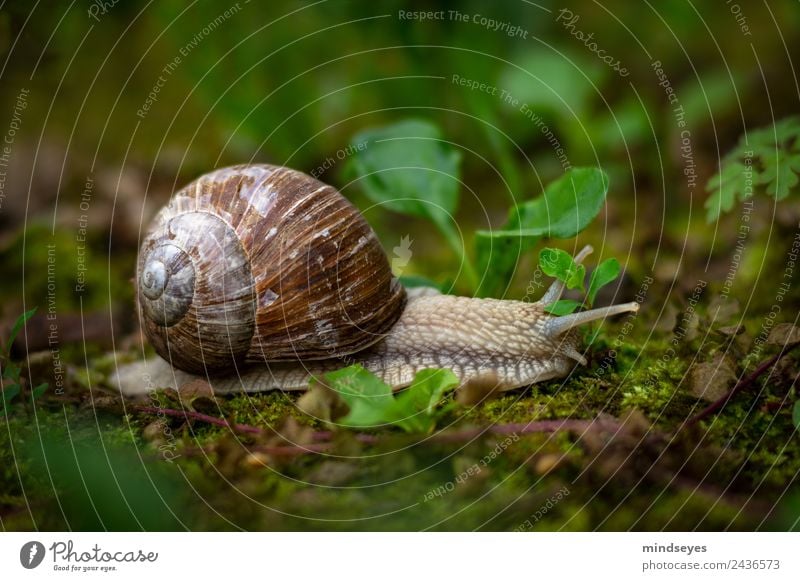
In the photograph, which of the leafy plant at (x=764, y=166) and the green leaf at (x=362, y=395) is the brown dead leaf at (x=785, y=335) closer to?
the leafy plant at (x=764, y=166)

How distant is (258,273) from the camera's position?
1517 mm

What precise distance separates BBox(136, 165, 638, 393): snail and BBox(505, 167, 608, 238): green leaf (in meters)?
0.14

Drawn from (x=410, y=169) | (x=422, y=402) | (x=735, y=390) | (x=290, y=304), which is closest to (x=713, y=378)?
(x=735, y=390)

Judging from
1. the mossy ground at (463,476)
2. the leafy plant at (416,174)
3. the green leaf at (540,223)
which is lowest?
the mossy ground at (463,476)

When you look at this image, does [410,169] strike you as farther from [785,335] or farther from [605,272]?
[785,335]

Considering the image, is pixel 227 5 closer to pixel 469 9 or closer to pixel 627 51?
pixel 469 9

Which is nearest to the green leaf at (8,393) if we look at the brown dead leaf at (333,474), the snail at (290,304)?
the snail at (290,304)

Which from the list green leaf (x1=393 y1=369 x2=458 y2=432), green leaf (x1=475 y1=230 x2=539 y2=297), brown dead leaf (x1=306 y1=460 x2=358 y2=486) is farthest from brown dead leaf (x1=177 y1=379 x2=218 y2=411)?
green leaf (x1=475 y1=230 x2=539 y2=297)

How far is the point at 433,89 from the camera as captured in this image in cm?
251

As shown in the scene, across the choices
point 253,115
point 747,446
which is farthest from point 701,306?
point 253,115

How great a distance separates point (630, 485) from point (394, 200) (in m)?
1.03

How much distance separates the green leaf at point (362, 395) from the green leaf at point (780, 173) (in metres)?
0.92

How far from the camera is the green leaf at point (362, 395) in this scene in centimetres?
128

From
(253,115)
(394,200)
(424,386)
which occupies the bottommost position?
(424,386)
